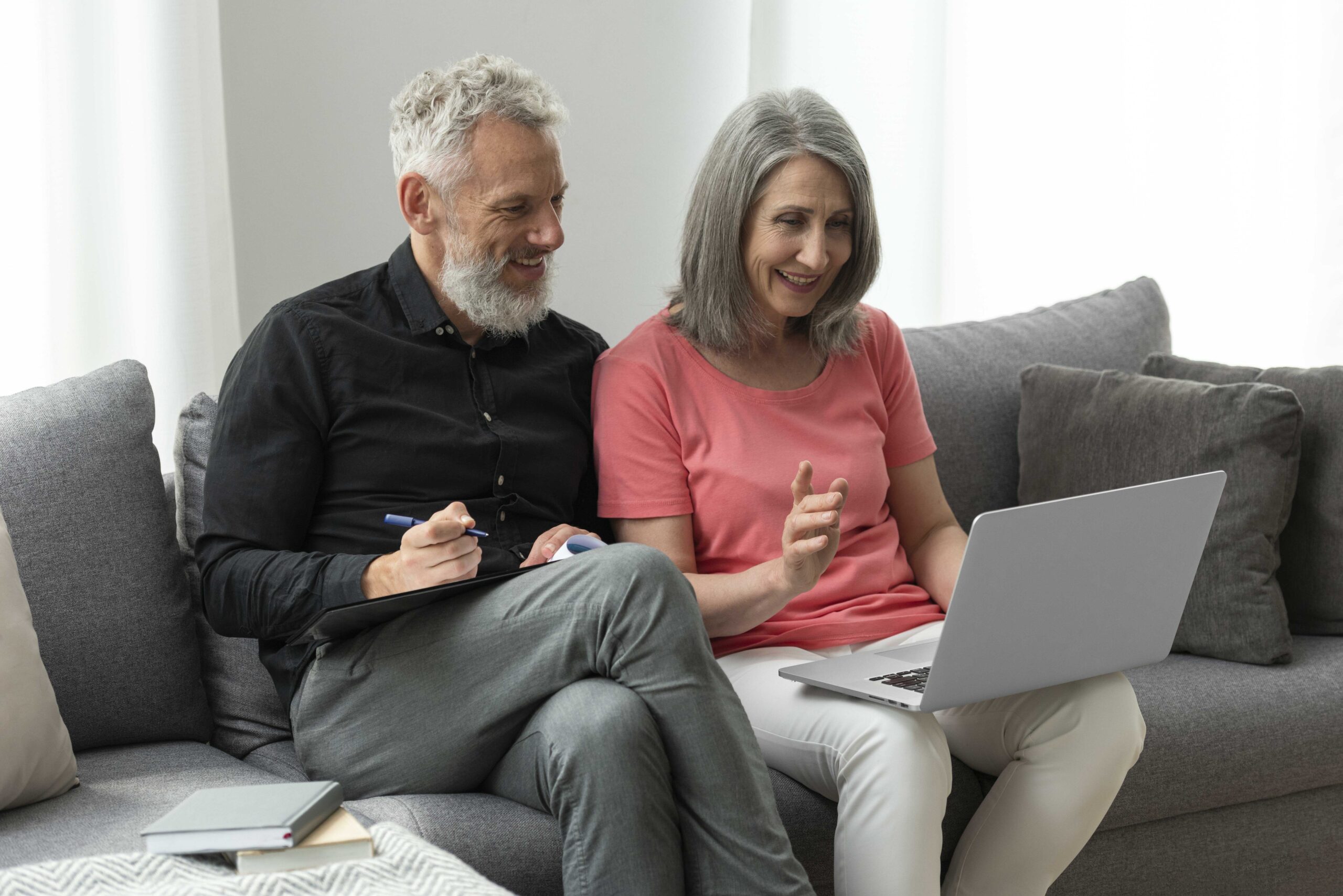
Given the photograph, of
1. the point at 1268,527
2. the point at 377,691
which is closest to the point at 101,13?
the point at 377,691

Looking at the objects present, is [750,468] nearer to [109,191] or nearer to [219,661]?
[219,661]

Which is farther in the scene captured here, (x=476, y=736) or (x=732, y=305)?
(x=732, y=305)

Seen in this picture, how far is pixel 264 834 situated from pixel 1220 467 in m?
1.60

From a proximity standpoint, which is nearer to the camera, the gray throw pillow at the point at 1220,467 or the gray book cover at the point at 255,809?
the gray book cover at the point at 255,809

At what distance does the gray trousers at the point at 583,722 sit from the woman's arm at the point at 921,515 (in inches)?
25.9

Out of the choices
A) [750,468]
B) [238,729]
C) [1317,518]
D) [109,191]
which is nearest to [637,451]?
[750,468]

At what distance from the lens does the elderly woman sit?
5.08ft

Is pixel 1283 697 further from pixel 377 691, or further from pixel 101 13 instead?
pixel 101 13

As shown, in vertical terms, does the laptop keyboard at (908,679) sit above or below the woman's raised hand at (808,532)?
below

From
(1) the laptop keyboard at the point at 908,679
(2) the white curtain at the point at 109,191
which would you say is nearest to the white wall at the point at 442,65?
(2) the white curtain at the point at 109,191

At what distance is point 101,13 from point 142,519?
0.93 meters

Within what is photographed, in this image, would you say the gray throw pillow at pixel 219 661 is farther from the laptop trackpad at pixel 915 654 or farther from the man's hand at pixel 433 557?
the laptop trackpad at pixel 915 654

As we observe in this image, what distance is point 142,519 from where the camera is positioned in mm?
1715

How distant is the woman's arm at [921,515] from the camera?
1.96 meters
